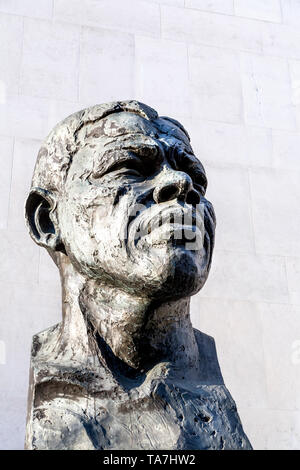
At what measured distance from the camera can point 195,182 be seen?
7.55 ft

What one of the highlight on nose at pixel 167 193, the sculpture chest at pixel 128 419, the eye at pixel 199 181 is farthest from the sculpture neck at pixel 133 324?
the eye at pixel 199 181

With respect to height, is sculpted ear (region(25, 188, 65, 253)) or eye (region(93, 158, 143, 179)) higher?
eye (region(93, 158, 143, 179))

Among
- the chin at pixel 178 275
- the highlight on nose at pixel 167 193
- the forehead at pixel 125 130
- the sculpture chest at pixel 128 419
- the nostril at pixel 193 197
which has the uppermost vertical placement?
the forehead at pixel 125 130

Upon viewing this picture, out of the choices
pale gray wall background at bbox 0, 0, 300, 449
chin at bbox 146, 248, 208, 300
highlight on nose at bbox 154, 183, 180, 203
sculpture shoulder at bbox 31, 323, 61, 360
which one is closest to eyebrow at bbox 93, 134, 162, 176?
highlight on nose at bbox 154, 183, 180, 203

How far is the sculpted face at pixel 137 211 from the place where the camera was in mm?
1940

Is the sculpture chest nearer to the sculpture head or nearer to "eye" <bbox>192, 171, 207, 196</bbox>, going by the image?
the sculpture head

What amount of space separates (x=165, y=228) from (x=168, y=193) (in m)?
0.15

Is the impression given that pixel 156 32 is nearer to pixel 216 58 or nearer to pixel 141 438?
pixel 216 58

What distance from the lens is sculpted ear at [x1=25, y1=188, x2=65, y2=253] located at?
2.23 m

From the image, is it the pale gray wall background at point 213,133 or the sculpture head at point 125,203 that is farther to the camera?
the pale gray wall background at point 213,133

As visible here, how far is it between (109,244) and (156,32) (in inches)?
96.5

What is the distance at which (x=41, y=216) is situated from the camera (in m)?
2.27

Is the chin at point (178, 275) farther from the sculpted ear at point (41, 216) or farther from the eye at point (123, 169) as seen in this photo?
the sculpted ear at point (41, 216)

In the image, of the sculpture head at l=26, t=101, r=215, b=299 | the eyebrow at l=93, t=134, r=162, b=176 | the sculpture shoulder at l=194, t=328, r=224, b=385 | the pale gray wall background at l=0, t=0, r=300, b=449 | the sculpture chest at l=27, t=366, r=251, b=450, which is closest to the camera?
the sculpture chest at l=27, t=366, r=251, b=450
